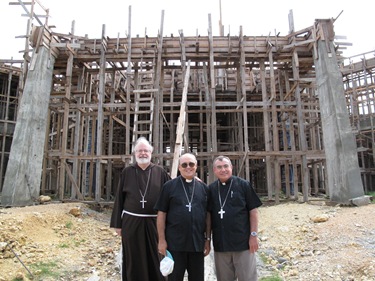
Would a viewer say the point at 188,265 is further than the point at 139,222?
No

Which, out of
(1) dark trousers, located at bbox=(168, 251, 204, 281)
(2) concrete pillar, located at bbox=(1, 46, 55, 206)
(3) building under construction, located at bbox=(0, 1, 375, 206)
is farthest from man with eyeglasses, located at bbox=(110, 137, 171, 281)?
(2) concrete pillar, located at bbox=(1, 46, 55, 206)

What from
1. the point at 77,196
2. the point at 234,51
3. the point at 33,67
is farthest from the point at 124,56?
the point at 77,196

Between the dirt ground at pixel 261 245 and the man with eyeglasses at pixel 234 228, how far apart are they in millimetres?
2446

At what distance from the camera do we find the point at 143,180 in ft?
13.3

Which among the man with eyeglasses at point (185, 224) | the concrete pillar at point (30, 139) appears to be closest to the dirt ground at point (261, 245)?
the concrete pillar at point (30, 139)

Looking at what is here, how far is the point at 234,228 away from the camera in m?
3.33

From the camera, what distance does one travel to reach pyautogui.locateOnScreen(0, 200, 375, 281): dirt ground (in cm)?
550

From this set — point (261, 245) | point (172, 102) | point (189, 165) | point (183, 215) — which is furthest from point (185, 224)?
point (172, 102)

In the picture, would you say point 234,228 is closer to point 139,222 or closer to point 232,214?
point 232,214

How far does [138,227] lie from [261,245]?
4.29 metres

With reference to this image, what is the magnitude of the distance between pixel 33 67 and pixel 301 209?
1027 centimetres

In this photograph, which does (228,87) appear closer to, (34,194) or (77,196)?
(77,196)

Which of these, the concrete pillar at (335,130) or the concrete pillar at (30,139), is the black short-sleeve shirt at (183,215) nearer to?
the concrete pillar at (335,130)

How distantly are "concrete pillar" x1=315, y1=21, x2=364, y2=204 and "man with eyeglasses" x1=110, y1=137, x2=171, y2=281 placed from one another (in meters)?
7.75
